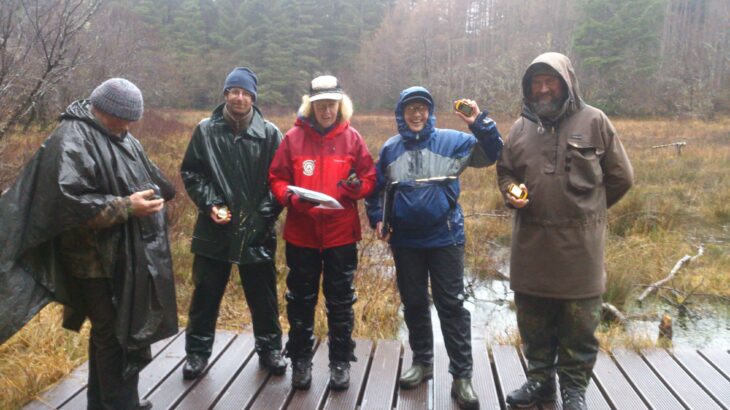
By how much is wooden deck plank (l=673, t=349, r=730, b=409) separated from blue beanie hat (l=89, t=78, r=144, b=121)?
338cm

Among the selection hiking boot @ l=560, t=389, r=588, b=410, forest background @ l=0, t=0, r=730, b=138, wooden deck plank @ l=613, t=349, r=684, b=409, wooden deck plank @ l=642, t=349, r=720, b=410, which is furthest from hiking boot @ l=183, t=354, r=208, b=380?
forest background @ l=0, t=0, r=730, b=138

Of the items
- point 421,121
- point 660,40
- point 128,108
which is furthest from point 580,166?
point 660,40

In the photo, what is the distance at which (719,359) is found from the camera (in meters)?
3.69

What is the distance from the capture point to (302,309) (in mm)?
3258

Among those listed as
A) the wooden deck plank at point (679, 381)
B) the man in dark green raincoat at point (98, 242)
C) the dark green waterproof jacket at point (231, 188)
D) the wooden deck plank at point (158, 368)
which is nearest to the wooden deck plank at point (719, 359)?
the wooden deck plank at point (679, 381)

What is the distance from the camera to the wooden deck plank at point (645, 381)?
3.14 metres

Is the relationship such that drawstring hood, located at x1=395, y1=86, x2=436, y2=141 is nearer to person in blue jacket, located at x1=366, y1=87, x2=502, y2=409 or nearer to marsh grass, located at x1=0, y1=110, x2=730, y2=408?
person in blue jacket, located at x1=366, y1=87, x2=502, y2=409

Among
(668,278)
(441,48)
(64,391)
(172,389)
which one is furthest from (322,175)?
(441,48)

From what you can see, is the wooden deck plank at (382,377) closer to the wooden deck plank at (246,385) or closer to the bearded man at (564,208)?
the wooden deck plank at (246,385)

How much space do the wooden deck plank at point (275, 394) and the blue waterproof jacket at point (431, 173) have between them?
3.38ft

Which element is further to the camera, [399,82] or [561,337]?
[399,82]

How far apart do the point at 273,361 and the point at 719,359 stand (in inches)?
110

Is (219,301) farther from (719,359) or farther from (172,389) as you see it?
(719,359)

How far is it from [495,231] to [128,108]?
6361mm
